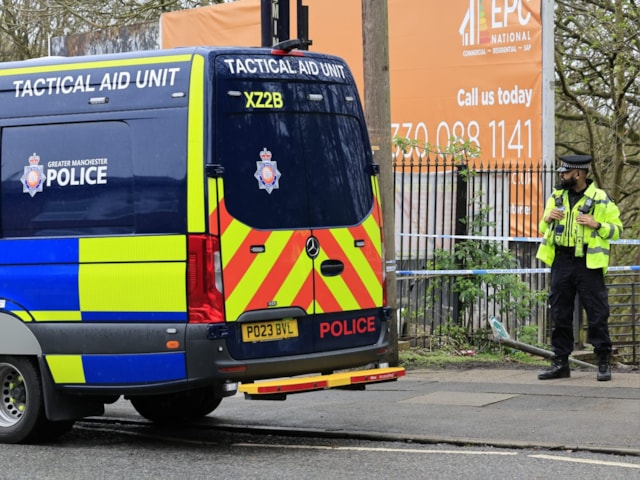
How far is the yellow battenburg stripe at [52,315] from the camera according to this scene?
7.84 m

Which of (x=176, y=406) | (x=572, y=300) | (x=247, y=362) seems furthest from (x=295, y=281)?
(x=572, y=300)

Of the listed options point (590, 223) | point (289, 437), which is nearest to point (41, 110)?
point (289, 437)

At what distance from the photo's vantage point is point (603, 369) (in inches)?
411

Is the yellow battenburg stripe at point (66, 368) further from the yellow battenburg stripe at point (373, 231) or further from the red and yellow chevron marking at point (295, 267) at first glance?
the yellow battenburg stripe at point (373, 231)

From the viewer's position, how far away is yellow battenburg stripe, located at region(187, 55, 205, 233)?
7426 millimetres

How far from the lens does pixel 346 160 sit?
27.4 ft

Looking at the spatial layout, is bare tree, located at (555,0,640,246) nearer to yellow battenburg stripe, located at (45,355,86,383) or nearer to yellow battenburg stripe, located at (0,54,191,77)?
yellow battenburg stripe, located at (0,54,191,77)

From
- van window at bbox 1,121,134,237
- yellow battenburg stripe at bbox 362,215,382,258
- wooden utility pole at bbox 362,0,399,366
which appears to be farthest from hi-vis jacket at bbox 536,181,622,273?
van window at bbox 1,121,134,237

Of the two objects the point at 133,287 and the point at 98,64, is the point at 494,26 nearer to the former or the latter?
the point at 98,64

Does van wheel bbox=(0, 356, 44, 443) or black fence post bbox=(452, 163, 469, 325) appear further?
black fence post bbox=(452, 163, 469, 325)

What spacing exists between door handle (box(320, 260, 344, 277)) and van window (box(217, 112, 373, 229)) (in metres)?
0.26

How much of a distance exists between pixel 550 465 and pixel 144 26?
15.5 meters

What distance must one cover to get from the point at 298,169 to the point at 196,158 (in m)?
0.84

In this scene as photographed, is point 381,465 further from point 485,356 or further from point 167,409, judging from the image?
point 485,356
